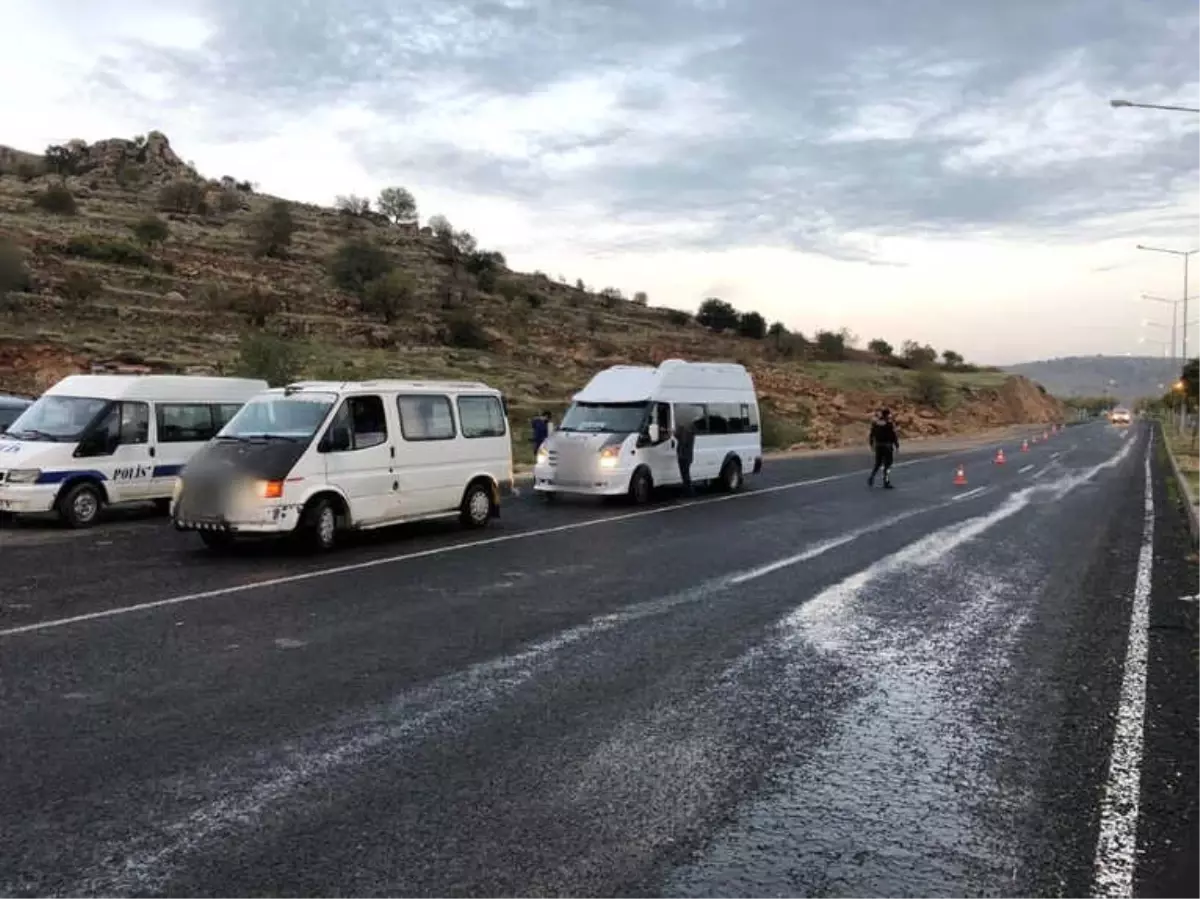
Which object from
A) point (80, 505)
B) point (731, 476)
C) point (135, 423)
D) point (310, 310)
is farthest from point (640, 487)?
point (310, 310)

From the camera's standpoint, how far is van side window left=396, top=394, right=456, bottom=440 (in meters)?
13.8

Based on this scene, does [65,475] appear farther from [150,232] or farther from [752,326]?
[752,326]

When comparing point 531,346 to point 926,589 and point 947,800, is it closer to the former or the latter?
point 926,589

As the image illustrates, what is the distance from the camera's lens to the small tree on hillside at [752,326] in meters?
101

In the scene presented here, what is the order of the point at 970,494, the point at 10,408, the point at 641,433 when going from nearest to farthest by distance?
1. the point at 10,408
2. the point at 641,433
3. the point at 970,494

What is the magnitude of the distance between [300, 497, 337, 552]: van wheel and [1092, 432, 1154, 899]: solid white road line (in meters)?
8.33

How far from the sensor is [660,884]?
3.99 metres

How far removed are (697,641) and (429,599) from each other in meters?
2.72

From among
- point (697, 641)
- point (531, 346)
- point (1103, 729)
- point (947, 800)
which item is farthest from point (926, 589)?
point (531, 346)

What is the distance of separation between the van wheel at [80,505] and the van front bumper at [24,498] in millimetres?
242

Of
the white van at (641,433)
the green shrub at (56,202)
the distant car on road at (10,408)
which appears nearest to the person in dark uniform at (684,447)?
the white van at (641,433)

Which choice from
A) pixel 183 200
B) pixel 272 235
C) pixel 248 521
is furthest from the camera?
pixel 183 200

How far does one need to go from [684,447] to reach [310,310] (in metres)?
41.1

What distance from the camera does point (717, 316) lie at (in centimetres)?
10256
